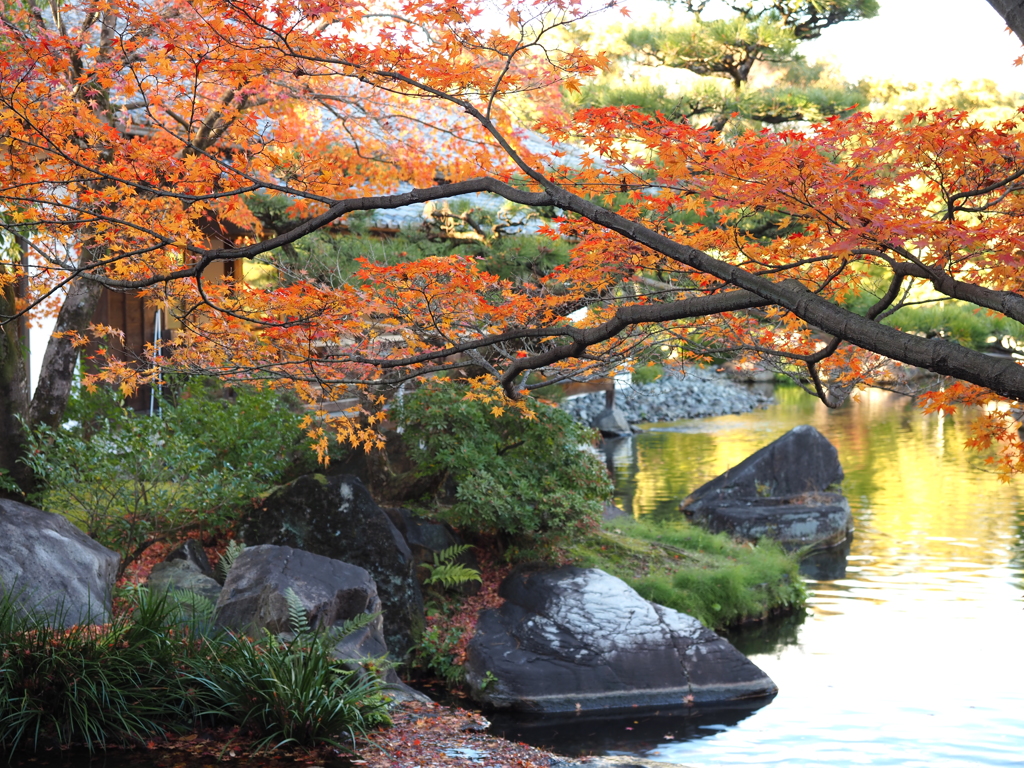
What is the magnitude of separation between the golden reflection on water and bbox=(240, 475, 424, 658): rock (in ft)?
22.7

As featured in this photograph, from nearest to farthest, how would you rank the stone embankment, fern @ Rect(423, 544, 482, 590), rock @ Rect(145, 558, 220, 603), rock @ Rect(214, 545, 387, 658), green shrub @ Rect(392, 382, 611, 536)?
rock @ Rect(214, 545, 387, 658), rock @ Rect(145, 558, 220, 603), fern @ Rect(423, 544, 482, 590), green shrub @ Rect(392, 382, 611, 536), the stone embankment

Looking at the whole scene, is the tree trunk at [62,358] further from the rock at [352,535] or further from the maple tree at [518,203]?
the rock at [352,535]

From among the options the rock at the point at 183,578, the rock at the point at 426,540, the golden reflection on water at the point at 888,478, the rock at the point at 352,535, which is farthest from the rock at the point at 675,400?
the rock at the point at 183,578

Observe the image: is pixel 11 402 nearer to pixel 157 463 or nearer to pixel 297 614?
pixel 157 463

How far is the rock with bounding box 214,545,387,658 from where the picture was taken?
22.9ft

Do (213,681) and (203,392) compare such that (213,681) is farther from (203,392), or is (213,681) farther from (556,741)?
(203,392)

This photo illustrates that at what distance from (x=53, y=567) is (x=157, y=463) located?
6.27ft

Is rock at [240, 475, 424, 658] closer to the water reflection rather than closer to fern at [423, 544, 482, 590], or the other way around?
fern at [423, 544, 482, 590]

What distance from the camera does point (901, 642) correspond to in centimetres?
966

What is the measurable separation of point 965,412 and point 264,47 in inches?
1188

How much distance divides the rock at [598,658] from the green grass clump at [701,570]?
1154 mm

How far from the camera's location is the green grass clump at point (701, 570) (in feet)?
34.6

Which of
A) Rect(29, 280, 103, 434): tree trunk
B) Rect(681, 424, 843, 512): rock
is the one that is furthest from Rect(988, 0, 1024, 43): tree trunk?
A: Rect(681, 424, 843, 512): rock

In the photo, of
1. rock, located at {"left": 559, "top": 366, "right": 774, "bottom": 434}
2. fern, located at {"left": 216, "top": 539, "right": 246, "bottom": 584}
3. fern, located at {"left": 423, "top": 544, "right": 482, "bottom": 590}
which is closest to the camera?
fern, located at {"left": 216, "top": 539, "right": 246, "bottom": 584}
